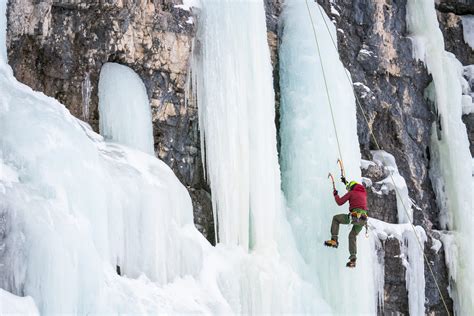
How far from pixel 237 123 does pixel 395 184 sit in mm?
4215

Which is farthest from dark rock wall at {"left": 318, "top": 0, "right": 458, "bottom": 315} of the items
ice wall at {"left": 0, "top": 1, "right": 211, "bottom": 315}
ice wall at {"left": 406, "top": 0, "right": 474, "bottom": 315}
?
ice wall at {"left": 0, "top": 1, "right": 211, "bottom": 315}

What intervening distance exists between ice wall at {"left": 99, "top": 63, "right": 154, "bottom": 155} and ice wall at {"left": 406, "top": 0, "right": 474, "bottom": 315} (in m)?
6.96

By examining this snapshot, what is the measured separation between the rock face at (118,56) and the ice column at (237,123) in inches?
9.8

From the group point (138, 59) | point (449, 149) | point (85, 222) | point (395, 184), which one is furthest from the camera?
point (449, 149)

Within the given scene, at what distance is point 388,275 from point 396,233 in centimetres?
71

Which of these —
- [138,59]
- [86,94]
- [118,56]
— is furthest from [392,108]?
[86,94]

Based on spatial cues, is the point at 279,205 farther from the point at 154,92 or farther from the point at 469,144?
→ the point at 469,144

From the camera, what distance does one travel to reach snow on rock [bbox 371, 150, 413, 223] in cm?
1384

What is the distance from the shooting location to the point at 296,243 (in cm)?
1136

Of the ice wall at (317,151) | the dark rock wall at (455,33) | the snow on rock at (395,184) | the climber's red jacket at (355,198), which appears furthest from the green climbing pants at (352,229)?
the dark rock wall at (455,33)

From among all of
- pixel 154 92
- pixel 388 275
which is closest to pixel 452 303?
pixel 388 275

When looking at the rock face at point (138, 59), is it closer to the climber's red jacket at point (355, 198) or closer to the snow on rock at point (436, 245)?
the snow on rock at point (436, 245)

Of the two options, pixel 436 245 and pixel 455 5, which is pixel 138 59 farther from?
pixel 455 5

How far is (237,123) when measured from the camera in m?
10.8
